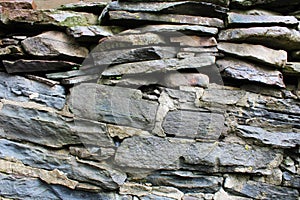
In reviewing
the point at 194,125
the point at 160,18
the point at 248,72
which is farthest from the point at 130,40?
the point at 248,72

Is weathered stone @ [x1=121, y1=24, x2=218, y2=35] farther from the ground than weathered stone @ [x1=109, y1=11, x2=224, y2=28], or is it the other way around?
weathered stone @ [x1=109, y1=11, x2=224, y2=28]

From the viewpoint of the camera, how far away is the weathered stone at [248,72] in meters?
2.05

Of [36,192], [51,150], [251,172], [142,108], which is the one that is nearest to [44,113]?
[51,150]

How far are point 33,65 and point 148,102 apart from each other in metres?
0.77

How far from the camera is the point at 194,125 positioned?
2.04 m

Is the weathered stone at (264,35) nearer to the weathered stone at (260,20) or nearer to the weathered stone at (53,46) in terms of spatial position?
the weathered stone at (260,20)

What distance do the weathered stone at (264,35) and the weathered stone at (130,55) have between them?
1.30 ft

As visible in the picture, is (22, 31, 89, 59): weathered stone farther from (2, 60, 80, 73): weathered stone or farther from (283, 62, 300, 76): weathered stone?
(283, 62, 300, 76): weathered stone

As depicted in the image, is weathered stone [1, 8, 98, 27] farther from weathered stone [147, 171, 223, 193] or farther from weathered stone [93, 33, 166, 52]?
weathered stone [147, 171, 223, 193]

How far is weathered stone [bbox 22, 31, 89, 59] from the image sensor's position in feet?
6.48

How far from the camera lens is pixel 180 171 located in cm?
203

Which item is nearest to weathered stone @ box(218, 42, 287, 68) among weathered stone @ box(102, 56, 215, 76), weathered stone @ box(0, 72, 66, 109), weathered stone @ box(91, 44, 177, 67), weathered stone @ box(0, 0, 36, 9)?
weathered stone @ box(102, 56, 215, 76)

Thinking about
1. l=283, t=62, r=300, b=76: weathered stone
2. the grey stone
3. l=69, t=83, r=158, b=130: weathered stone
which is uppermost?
l=283, t=62, r=300, b=76: weathered stone

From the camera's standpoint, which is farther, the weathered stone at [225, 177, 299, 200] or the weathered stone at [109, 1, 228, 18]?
the weathered stone at [225, 177, 299, 200]
